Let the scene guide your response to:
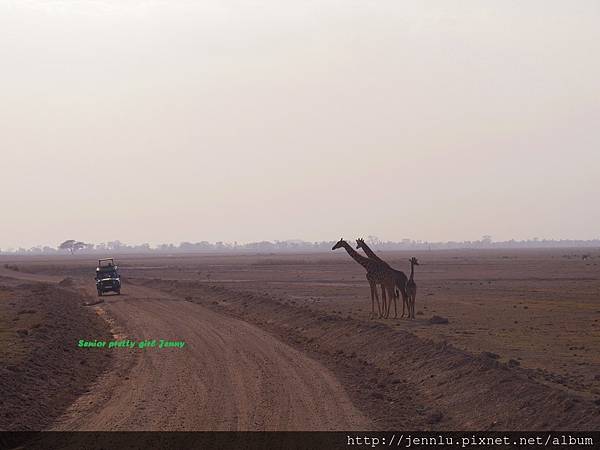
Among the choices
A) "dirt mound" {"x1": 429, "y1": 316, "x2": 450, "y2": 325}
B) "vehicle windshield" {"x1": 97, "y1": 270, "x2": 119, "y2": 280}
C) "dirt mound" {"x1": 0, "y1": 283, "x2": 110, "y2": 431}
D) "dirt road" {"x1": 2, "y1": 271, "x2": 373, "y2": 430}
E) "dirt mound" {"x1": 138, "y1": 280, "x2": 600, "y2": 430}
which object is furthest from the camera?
"vehicle windshield" {"x1": 97, "y1": 270, "x2": 119, "y2": 280}

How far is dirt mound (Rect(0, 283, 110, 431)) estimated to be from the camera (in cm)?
1764

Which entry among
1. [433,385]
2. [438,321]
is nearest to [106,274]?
[438,321]

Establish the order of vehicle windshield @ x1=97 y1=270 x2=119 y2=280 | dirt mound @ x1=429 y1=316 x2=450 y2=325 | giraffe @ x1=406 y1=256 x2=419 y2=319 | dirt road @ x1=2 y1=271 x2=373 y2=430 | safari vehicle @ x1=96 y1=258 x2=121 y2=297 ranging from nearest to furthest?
dirt road @ x1=2 y1=271 x2=373 y2=430 < dirt mound @ x1=429 y1=316 x2=450 y2=325 < giraffe @ x1=406 y1=256 x2=419 y2=319 < safari vehicle @ x1=96 y1=258 x2=121 y2=297 < vehicle windshield @ x1=97 y1=270 x2=119 y2=280

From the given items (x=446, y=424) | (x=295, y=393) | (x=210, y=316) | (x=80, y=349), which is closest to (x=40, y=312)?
(x=210, y=316)

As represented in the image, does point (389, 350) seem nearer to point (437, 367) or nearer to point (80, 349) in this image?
point (437, 367)

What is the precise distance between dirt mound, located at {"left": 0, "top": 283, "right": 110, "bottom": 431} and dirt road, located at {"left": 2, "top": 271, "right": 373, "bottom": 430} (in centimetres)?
72

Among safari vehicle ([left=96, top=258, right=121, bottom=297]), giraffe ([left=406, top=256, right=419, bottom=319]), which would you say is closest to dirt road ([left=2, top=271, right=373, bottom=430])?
giraffe ([left=406, top=256, right=419, bottom=319])

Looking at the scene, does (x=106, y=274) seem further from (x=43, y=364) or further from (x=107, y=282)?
(x=43, y=364)

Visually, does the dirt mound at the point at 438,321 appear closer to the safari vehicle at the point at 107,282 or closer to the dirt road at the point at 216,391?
the dirt road at the point at 216,391

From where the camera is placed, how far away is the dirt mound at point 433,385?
51.1 ft

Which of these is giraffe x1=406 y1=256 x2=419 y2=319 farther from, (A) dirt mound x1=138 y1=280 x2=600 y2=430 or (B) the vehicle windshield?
(B) the vehicle windshield

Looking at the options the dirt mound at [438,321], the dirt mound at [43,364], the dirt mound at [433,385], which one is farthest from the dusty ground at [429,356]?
the dirt mound at [43,364]

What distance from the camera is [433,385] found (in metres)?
20.9

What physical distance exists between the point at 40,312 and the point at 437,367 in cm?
2843
